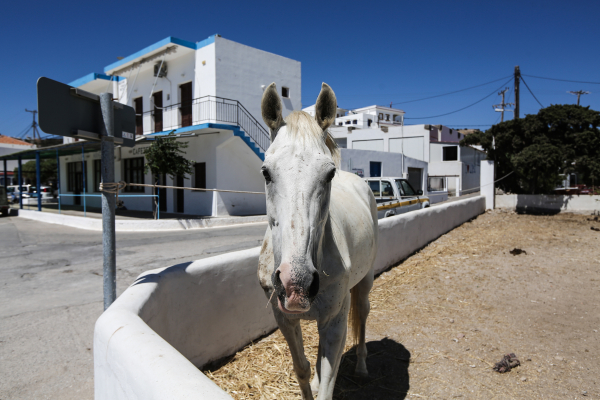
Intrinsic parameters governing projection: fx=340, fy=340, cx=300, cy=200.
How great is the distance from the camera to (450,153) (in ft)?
109

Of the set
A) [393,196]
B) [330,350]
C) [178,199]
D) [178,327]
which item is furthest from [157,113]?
[330,350]

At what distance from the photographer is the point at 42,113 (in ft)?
7.06

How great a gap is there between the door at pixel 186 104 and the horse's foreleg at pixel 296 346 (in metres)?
16.5

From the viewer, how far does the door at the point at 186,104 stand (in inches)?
671

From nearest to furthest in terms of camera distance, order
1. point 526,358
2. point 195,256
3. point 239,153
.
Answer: point 526,358
point 195,256
point 239,153

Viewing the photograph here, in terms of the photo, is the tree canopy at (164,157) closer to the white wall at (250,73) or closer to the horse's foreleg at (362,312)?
the white wall at (250,73)

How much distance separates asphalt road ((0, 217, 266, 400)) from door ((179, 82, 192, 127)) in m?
7.98

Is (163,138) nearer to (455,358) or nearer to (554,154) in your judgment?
(455,358)

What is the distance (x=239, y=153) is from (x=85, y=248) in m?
8.68

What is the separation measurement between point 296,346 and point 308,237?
1145 mm

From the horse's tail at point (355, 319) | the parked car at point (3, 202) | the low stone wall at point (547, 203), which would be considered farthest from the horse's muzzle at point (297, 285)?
the parked car at point (3, 202)

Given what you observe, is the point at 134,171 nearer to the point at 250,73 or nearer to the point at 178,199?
the point at 178,199

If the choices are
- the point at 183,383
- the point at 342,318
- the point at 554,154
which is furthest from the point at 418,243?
the point at 554,154

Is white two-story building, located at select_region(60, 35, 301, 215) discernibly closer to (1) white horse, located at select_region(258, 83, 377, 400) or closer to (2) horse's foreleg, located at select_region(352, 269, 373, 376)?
(2) horse's foreleg, located at select_region(352, 269, 373, 376)
